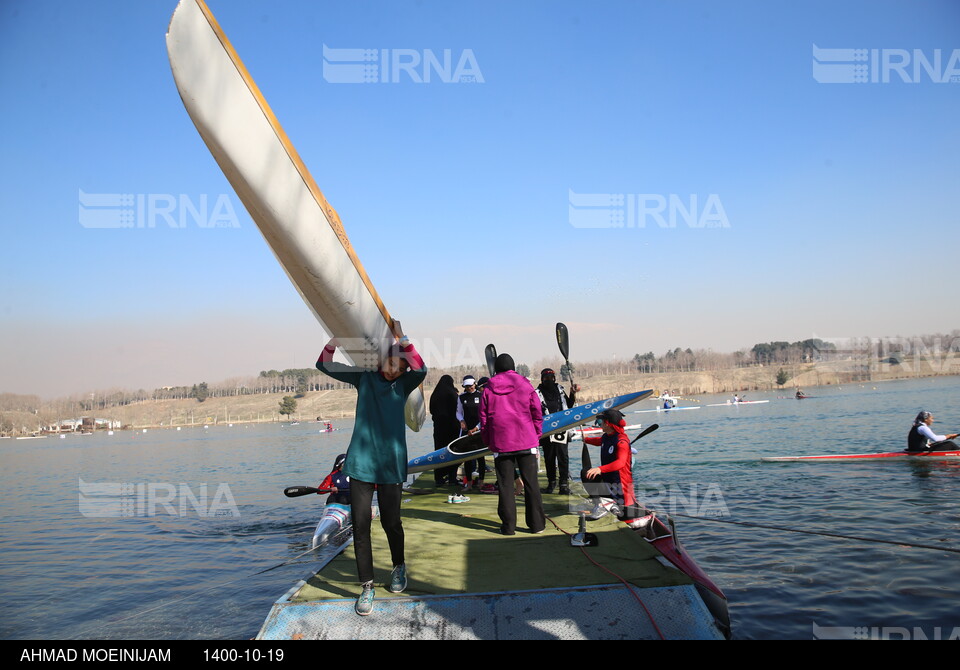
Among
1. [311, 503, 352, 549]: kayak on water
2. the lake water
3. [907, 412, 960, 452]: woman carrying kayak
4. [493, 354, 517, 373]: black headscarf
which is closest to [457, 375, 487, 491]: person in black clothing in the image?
[311, 503, 352, 549]: kayak on water

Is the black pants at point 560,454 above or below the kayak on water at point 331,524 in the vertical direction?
above

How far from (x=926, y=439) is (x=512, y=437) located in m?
15.7

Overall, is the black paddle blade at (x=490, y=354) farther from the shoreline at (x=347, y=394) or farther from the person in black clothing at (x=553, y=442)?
the shoreline at (x=347, y=394)

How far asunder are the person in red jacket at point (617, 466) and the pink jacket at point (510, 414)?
2.96 feet

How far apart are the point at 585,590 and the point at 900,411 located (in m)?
47.3

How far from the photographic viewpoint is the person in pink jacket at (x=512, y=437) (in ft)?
21.6

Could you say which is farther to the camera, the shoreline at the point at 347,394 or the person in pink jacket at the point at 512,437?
the shoreline at the point at 347,394

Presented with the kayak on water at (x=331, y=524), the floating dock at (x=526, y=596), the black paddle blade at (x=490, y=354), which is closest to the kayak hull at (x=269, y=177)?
the floating dock at (x=526, y=596)

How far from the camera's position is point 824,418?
40000 mm

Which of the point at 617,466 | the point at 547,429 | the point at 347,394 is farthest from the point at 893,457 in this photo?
the point at 347,394

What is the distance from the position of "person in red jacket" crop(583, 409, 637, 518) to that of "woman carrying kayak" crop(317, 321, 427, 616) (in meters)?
2.76

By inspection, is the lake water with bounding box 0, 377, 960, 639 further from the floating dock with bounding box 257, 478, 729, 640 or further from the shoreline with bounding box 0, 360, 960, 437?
the shoreline with bounding box 0, 360, 960, 437
